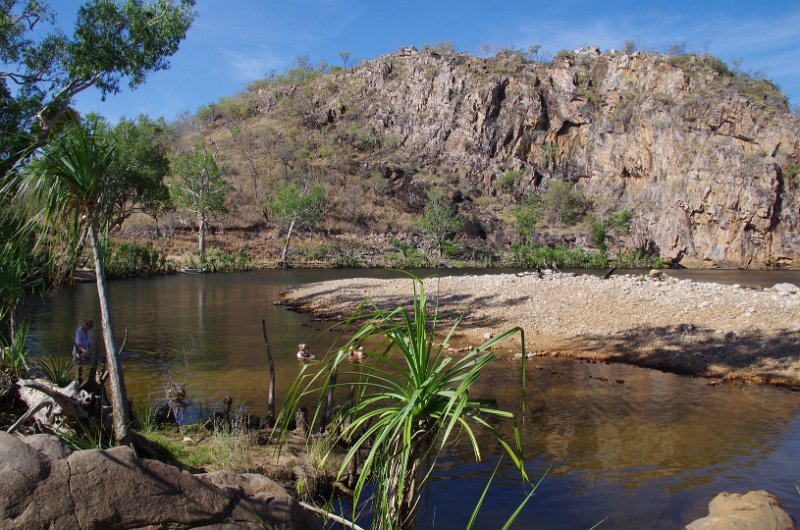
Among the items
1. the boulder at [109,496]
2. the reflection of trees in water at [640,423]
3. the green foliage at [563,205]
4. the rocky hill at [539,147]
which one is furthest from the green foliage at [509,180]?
the boulder at [109,496]

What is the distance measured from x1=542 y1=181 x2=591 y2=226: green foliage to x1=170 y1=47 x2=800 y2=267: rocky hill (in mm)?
655

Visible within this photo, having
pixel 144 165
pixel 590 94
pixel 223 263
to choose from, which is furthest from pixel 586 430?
pixel 590 94

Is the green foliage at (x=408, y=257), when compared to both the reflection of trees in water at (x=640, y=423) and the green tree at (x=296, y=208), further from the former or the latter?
the reflection of trees in water at (x=640, y=423)

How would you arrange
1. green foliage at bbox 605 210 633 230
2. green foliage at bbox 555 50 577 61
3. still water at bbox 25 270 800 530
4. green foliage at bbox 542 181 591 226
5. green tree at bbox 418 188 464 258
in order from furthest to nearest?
green foliage at bbox 555 50 577 61 < green foliage at bbox 542 181 591 226 < green foliage at bbox 605 210 633 230 < green tree at bbox 418 188 464 258 < still water at bbox 25 270 800 530

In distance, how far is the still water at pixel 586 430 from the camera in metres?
6.61

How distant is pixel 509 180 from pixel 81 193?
85.4 meters

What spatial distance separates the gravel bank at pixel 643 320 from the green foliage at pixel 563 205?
5997cm

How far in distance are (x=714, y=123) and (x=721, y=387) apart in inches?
3055

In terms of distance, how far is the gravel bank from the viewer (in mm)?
13352

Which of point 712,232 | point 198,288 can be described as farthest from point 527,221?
point 198,288

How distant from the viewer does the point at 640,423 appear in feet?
31.4

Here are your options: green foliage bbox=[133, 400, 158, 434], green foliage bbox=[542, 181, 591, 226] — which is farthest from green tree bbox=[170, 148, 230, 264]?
green foliage bbox=[542, 181, 591, 226]

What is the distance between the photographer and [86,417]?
559 centimetres

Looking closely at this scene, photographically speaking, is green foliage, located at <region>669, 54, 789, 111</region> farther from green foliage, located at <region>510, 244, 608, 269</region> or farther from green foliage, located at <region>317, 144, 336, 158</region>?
green foliage, located at <region>317, 144, 336, 158</region>
